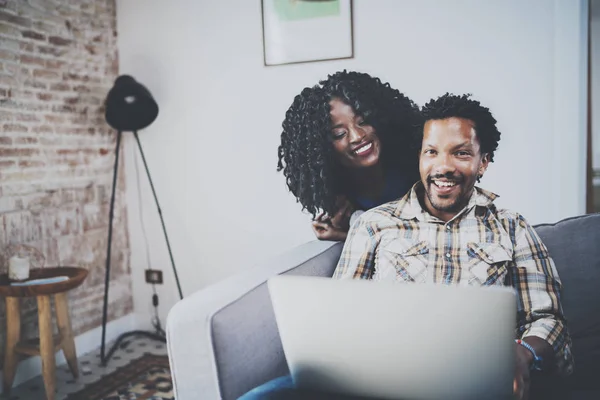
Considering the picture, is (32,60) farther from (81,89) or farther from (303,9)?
(303,9)

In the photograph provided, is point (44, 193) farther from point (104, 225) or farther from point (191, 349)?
point (191, 349)

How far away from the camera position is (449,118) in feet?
6.54

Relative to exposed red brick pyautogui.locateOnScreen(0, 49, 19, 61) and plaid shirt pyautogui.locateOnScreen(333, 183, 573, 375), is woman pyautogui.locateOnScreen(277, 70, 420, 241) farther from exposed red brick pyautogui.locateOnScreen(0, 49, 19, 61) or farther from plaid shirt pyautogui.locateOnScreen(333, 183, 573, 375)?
exposed red brick pyautogui.locateOnScreen(0, 49, 19, 61)

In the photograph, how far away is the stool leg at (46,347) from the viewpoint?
2441 millimetres

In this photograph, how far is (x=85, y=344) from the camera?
3.11 meters

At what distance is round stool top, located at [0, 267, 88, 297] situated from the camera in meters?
2.40

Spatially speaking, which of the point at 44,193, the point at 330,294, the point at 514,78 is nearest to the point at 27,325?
the point at 44,193

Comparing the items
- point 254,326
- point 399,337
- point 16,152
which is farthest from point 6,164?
point 399,337

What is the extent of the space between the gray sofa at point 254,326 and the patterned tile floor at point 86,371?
1.41 m

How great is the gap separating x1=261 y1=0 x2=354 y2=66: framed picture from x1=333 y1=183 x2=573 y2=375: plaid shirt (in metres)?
0.90

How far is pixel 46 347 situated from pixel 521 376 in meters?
2.09

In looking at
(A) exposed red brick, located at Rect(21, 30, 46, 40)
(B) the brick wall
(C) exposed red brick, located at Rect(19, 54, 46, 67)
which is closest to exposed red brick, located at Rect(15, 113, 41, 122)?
(B) the brick wall

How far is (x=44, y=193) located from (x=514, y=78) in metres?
2.37

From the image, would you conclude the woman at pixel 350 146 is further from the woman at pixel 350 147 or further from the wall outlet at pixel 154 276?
the wall outlet at pixel 154 276
